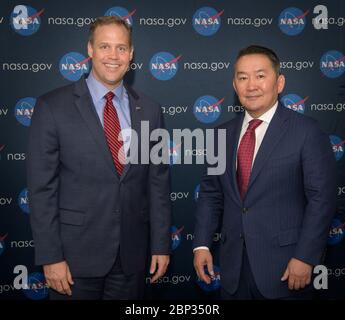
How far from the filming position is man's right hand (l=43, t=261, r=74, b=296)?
Result: 235 centimetres

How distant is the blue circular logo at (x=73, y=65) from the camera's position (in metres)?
3.56

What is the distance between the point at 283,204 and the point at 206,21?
1960mm

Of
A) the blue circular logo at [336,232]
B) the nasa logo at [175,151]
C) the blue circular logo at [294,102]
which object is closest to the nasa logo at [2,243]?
the nasa logo at [175,151]

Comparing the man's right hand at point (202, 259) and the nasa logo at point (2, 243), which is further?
the nasa logo at point (2, 243)

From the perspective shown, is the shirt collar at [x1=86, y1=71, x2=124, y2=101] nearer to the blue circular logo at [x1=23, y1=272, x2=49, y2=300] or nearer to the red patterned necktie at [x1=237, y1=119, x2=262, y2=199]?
the red patterned necktie at [x1=237, y1=119, x2=262, y2=199]

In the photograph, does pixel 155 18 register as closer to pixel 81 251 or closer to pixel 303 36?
pixel 303 36

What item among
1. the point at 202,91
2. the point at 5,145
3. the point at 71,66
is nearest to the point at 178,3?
the point at 202,91

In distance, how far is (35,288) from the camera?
3635 millimetres

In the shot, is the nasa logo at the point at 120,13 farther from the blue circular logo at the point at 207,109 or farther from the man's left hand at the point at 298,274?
the man's left hand at the point at 298,274

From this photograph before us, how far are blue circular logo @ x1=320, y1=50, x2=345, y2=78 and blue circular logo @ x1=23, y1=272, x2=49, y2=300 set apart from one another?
3022 millimetres

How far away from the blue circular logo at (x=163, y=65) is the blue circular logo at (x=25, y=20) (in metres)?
0.99

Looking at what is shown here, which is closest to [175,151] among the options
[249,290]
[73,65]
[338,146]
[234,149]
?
[73,65]

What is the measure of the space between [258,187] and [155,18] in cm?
196

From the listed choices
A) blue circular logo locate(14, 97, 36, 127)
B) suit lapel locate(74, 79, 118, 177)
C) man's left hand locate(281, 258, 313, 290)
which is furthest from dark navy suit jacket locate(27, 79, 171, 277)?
blue circular logo locate(14, 97, 36, 127)
